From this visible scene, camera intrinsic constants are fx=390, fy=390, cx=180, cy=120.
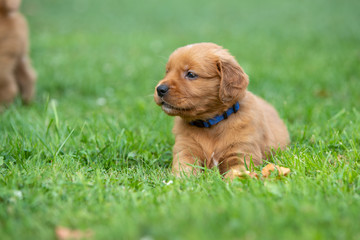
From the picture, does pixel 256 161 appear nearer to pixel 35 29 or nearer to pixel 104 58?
pixel 104 58

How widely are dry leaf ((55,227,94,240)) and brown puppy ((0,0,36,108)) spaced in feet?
11.9

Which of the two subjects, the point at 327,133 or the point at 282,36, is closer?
the point at 327,133

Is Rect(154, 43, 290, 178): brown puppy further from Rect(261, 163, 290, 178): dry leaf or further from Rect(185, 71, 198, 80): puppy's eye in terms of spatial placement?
Rect(261, 163, 290, 178): dry leaf

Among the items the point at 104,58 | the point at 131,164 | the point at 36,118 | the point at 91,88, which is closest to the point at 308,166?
the point at 131,164

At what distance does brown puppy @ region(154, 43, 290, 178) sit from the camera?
307 cm

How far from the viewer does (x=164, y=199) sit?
230 cm

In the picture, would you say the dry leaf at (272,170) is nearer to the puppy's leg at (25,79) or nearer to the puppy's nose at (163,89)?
the puppy's nose at (163,89)

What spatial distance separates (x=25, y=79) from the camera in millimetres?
5488

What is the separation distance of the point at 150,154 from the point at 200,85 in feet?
2.50

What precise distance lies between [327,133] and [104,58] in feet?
16.9

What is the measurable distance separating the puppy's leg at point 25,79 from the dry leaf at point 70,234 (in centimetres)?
386

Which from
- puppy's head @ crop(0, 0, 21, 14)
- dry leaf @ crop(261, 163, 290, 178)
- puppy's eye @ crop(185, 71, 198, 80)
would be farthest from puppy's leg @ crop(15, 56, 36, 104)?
dry leaf @ crop(261, 163, 290, 178)

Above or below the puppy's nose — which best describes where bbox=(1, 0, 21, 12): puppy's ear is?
above

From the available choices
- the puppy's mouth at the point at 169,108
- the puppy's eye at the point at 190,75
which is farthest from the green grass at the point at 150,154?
the puppy's eye at the point at 190,75
